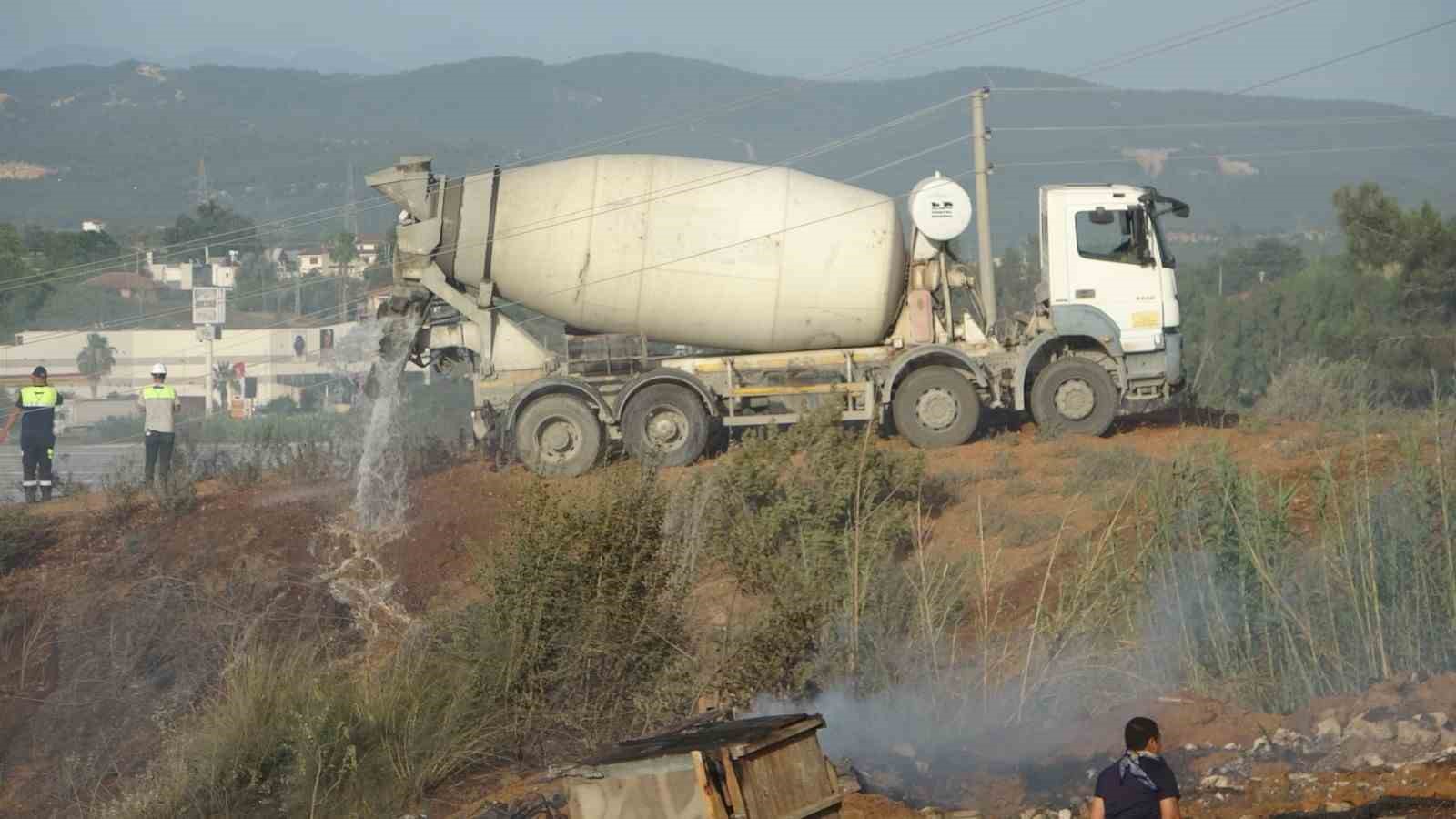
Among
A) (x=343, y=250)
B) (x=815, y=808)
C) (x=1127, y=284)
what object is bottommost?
(x=815, y=808)

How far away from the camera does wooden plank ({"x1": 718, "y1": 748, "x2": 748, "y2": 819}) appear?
771 cm

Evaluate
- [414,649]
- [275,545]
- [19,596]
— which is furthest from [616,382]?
[414,649]

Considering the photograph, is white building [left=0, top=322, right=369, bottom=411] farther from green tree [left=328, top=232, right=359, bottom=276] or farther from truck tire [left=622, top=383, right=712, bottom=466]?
truck tire [left=622, top=383, right=712, bottom=466]

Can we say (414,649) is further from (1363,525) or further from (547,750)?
(1363,525)

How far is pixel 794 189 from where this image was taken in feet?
66.0

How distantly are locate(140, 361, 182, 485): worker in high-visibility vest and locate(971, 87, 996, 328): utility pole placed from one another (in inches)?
421

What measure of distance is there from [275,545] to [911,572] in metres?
7.90

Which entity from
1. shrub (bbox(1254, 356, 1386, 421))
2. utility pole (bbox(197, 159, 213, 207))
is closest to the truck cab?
shrub (bbox(1254, 356, 1386, 421))

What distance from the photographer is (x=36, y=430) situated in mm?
21125

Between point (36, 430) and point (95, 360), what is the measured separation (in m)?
33.5

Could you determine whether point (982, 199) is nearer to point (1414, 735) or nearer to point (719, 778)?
point (1414, 735)

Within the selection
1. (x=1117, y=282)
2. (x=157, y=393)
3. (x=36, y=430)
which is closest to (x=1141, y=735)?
(x=1117, y=282)

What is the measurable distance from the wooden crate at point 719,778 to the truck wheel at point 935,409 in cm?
1196

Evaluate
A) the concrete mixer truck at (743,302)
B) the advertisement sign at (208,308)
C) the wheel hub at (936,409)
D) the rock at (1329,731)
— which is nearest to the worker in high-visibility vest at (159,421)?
the concrete mixer truck at (743,302)
